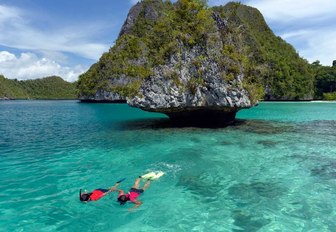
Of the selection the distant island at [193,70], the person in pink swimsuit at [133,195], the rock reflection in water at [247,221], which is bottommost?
the rock reflection in water at [247,221]

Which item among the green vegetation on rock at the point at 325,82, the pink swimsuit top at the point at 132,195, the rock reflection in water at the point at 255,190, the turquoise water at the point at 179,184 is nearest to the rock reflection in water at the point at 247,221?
the turquoise water at the point at 179,184

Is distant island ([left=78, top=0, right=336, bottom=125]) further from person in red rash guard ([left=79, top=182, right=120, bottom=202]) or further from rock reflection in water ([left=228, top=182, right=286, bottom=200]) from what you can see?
person in red rash guard ([left=79, top=182, right=120, bottom=202])

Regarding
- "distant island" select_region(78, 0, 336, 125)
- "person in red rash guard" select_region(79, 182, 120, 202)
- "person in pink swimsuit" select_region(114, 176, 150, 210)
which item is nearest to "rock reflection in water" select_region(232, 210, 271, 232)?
"person in pink swimsuit" select_region(114, 176, 150, 210)

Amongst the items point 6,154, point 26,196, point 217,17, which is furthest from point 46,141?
point 217,17

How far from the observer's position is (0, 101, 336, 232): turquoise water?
7.62m

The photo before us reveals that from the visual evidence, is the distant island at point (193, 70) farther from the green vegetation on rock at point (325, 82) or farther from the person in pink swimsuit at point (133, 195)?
the green vegetation on rock at point (325, 82)

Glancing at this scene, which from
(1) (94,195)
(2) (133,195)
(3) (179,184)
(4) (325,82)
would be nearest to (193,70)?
(3) (179,184)

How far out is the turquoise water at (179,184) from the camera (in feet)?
25.0

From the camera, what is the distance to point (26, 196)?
9383mm

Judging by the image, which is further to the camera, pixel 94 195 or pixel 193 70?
pixel 193 70

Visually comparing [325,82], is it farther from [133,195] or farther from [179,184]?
[133,195]

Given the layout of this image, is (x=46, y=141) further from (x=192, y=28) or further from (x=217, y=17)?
(x=217, y=17)

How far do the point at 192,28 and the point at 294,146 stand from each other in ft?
47.9

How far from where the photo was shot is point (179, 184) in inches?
414
